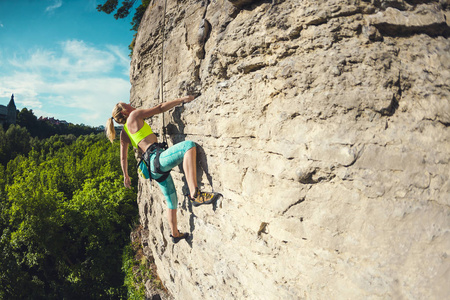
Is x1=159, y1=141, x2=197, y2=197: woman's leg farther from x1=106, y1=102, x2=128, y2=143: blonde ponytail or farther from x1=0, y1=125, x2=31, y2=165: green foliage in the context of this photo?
x1=0, y1=125, x2=31, y2=165: green foliage

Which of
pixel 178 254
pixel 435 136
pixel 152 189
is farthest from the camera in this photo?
pixel 152 189

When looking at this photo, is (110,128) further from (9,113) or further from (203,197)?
(9,113)

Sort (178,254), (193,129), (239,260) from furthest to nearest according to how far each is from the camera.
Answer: (178,254)
(193,129)
(239,260)

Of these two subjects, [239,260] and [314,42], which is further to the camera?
[239,260]

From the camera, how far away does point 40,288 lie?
8555 mm

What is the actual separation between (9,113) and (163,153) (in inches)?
2278

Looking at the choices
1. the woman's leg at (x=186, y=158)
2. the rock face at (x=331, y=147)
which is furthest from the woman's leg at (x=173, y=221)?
the rock face at (x=331, y=147)

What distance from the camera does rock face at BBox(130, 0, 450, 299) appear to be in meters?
1.61

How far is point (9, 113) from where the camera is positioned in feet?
141

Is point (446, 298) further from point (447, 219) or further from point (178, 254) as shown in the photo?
point (178, 254)

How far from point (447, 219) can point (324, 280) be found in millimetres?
991

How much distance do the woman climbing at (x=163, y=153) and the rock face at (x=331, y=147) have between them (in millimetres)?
314

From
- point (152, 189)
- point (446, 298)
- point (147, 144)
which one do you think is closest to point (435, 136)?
point (446, 298)

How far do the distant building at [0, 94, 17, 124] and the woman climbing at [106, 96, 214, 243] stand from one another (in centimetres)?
5407
